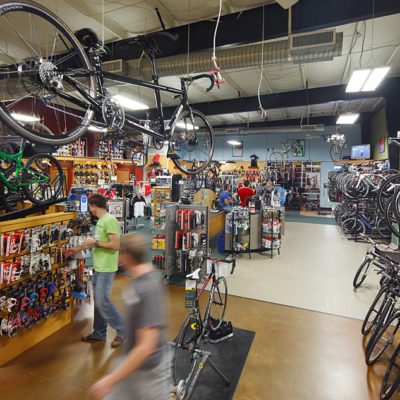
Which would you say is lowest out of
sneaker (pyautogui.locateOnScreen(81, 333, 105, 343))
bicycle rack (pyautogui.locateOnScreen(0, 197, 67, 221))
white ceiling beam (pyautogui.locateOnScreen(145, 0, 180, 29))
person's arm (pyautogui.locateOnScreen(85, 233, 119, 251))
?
sneaker (pyautogui.locateOnScreen(81, 333, 105, 343))

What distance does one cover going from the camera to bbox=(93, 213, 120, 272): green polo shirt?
2.91m

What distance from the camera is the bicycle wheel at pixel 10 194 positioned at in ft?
10.6

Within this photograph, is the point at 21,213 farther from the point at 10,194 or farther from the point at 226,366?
the point at 226,366

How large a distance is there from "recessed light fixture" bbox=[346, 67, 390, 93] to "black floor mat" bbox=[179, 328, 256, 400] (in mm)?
4635

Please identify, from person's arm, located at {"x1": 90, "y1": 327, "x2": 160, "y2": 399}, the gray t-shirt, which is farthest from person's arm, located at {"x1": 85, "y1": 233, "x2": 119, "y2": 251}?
person's arm, located at {"x1": 90, "y1": 327, "x2": 160, "y2": 399}

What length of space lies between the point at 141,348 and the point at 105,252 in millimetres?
1638

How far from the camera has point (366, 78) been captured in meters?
4.76

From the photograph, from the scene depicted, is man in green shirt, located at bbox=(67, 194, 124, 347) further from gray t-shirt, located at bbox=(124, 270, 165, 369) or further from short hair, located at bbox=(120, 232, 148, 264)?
gray t-shirt, located at bbox=(124, 270, 165, 369)

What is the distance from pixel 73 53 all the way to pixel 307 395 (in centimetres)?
364

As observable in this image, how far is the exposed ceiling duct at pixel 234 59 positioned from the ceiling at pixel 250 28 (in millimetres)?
193

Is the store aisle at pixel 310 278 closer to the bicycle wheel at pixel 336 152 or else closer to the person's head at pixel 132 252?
the person's head at pixel 132 252

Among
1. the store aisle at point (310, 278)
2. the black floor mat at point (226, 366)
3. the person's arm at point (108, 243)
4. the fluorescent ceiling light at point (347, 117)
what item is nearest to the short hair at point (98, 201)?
the person's arm at point (108, 243)

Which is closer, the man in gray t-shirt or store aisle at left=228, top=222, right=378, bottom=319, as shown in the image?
the man in gray t-shirt

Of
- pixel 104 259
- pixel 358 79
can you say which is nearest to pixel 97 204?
pixel 104 259
